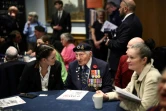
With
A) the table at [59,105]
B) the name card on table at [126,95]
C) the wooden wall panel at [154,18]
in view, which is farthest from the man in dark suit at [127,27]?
the name card on table at [126,95]

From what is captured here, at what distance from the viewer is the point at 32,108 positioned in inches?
94.8

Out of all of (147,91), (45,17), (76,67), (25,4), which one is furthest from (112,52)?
(25,4)

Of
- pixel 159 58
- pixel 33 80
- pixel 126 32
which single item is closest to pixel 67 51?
pixel 126 32

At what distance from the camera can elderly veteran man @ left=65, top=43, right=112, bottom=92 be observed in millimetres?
3014

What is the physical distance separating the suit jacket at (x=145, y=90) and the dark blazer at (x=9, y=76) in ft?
6.25

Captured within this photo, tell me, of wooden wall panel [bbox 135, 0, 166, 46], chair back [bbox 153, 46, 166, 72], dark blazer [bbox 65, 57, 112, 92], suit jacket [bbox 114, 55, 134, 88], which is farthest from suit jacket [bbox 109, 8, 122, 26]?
dark blazer [bbox 65, 57, 112, 92]

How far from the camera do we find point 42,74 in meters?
3.19

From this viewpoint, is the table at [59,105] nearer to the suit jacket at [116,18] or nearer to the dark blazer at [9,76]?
A: the dark blazer at [9,76]

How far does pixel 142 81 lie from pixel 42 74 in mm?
1268

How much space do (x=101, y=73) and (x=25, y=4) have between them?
249 inches

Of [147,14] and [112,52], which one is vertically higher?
[147,14]

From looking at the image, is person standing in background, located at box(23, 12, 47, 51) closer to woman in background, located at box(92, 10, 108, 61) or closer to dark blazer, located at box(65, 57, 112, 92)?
woman in background, located at box(92, 10, 108, 61)

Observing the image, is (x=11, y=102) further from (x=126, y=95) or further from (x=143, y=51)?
(x=143, y=51)

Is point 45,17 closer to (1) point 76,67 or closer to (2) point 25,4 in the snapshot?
(2) point 25,4
